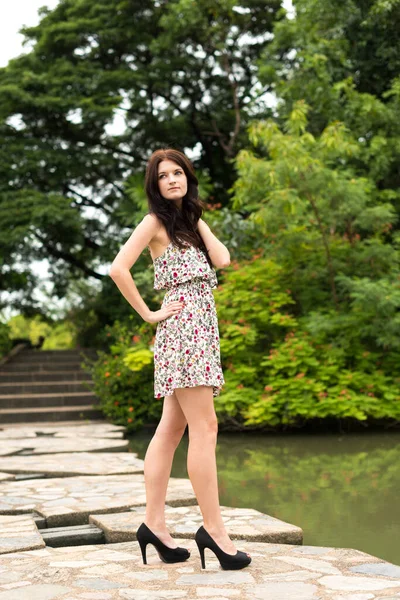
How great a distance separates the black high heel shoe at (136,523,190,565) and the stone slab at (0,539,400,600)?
1.0 inches

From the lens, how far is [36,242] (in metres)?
15.6

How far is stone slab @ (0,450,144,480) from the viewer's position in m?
6.04

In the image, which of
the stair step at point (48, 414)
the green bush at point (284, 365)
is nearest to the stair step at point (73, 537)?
the green bush at point (284, 365)

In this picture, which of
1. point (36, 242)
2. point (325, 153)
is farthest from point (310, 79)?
point (36, 242)

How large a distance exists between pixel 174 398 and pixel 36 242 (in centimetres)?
1293

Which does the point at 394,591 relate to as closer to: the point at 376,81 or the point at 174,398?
the point at 174,398

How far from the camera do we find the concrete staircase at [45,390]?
35.0 ft

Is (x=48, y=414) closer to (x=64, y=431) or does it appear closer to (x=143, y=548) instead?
(x=64, y=431)

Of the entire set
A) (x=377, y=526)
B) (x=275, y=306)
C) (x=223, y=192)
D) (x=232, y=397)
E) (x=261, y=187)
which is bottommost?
(x=377, y=526)

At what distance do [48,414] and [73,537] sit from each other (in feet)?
21.9

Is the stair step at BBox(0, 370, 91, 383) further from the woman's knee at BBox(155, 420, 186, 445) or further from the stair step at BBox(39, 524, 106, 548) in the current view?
the woman's knee at BBox(155, 420, 186, 445)

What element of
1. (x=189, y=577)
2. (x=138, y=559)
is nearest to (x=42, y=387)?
(x=138, y=559)

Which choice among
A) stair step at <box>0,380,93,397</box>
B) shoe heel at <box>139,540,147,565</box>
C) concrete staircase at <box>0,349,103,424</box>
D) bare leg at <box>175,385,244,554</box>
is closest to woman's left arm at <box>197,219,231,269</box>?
bare leg at <box>175,385,244,554</box>

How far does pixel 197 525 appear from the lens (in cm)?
413
